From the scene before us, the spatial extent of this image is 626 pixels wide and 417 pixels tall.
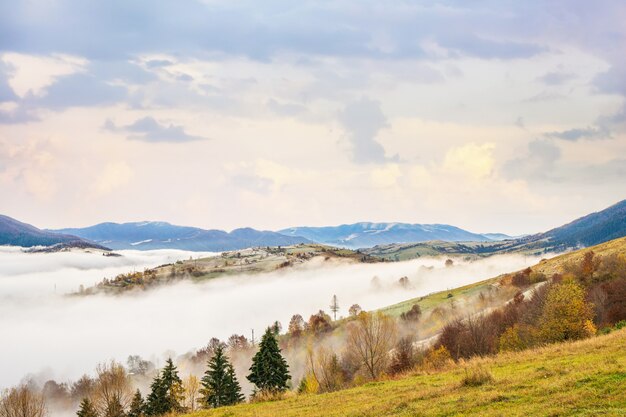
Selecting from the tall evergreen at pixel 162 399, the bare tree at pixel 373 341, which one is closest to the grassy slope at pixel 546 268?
the bare tree at pixel 373 341

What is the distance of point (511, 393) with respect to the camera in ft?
66.9

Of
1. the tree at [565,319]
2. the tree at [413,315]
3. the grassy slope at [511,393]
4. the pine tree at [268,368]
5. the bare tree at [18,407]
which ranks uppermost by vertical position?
the grassy slope at [511,393]

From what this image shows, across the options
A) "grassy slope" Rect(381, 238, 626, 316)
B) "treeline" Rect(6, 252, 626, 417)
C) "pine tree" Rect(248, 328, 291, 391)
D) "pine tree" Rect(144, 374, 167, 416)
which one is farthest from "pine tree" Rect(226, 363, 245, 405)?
"grassy slope" Rect(381, 238, 626, 316)

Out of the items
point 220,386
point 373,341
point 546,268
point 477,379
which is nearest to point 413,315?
point 546,268

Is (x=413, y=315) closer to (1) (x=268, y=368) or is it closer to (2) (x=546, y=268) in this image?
(2) (x=546, y=268)

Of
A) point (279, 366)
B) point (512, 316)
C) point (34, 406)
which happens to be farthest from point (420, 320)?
point (34, 406)

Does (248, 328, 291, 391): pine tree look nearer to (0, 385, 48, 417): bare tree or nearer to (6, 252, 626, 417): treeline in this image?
(6, 252, 626, 417): treeline

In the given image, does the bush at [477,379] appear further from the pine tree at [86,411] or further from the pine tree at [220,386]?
the pine tree at [86,411]

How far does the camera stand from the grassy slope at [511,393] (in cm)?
1788

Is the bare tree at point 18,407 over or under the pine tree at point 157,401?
under

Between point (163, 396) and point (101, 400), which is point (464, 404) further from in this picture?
A: point (101, 400)

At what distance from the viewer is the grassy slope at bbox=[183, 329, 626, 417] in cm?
1788

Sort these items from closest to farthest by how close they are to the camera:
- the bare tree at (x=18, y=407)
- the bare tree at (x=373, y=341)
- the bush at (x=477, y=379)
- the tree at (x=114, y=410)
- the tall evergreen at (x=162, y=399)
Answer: the bush at (x=477, y=379)
the tall evergreen at (x=162, y=399)
the bare tree at (x=373, y=341)
the bare tree at (x=18, y=407)
the tree at (x=114, y=410)

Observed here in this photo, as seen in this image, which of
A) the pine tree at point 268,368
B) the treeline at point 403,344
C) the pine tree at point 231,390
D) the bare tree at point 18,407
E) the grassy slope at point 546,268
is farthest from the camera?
the grassy slope at point 546,268
